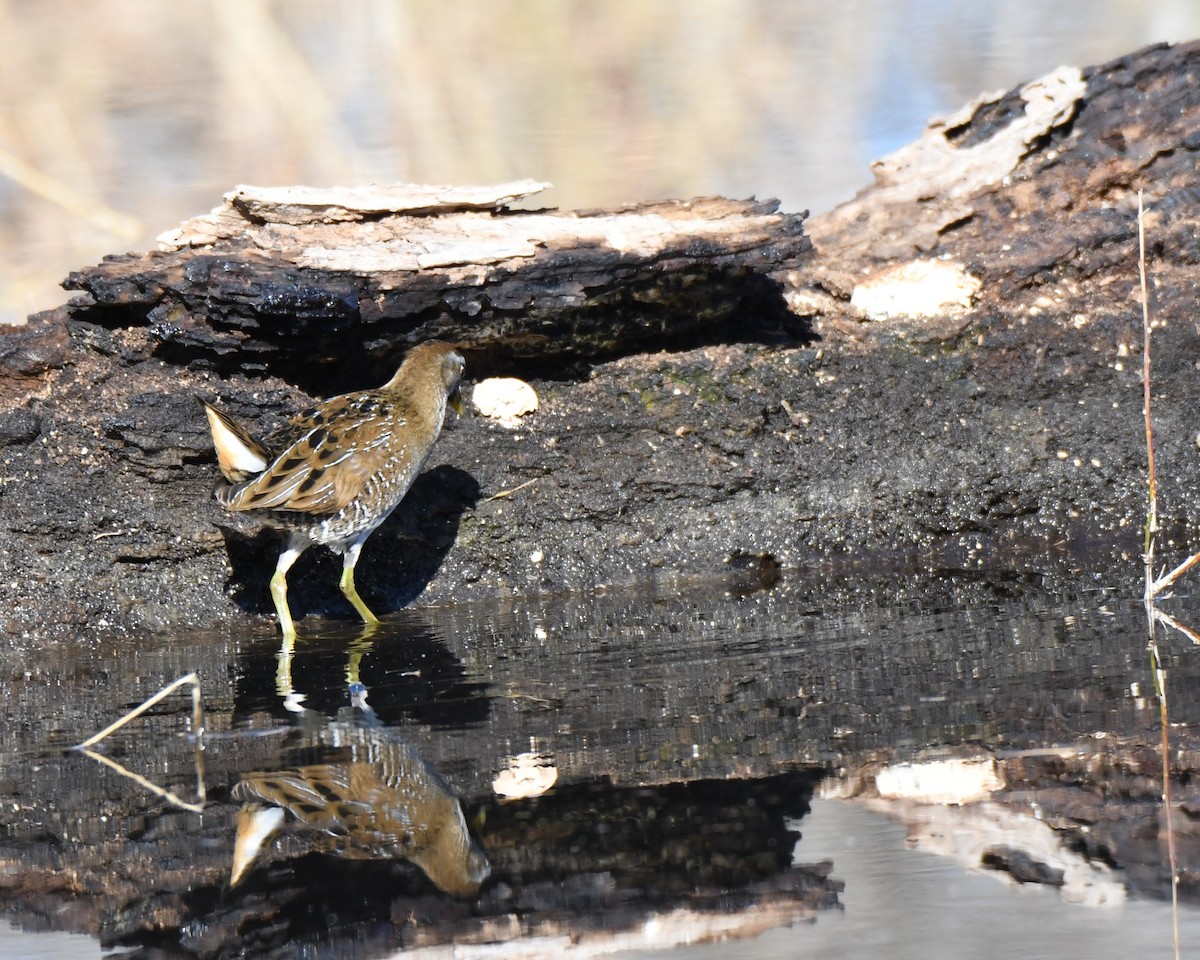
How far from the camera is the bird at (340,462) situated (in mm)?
5711

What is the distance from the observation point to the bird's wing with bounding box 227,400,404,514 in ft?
18.5

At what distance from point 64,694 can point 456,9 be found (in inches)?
447

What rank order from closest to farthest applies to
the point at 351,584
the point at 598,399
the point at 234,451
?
the point at 234,451 → the point at 351,584 → the point at 598,399

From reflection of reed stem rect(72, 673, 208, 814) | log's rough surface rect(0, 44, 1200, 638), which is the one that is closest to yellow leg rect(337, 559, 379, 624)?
log's rough surface rect(0, 44, 1200, 638)

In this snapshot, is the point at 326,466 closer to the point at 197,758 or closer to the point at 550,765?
the point at 197,758

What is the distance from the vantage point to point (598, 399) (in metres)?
6.62

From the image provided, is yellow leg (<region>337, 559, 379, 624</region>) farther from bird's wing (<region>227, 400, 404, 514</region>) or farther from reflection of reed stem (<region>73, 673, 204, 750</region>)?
reflection of reed stem (<region>73, 673, 204, 750</region>)

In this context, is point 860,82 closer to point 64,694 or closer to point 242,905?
point 64,694

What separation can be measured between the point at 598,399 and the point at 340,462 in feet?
4.39

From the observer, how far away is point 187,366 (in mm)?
6309

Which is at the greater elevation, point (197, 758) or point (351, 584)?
point (351, 584)

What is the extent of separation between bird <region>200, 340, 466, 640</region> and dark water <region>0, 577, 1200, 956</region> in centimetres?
50

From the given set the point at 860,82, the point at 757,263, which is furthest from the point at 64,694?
the point at 860,82

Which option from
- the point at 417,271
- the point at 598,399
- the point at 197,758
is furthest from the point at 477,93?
the point at 197,758
